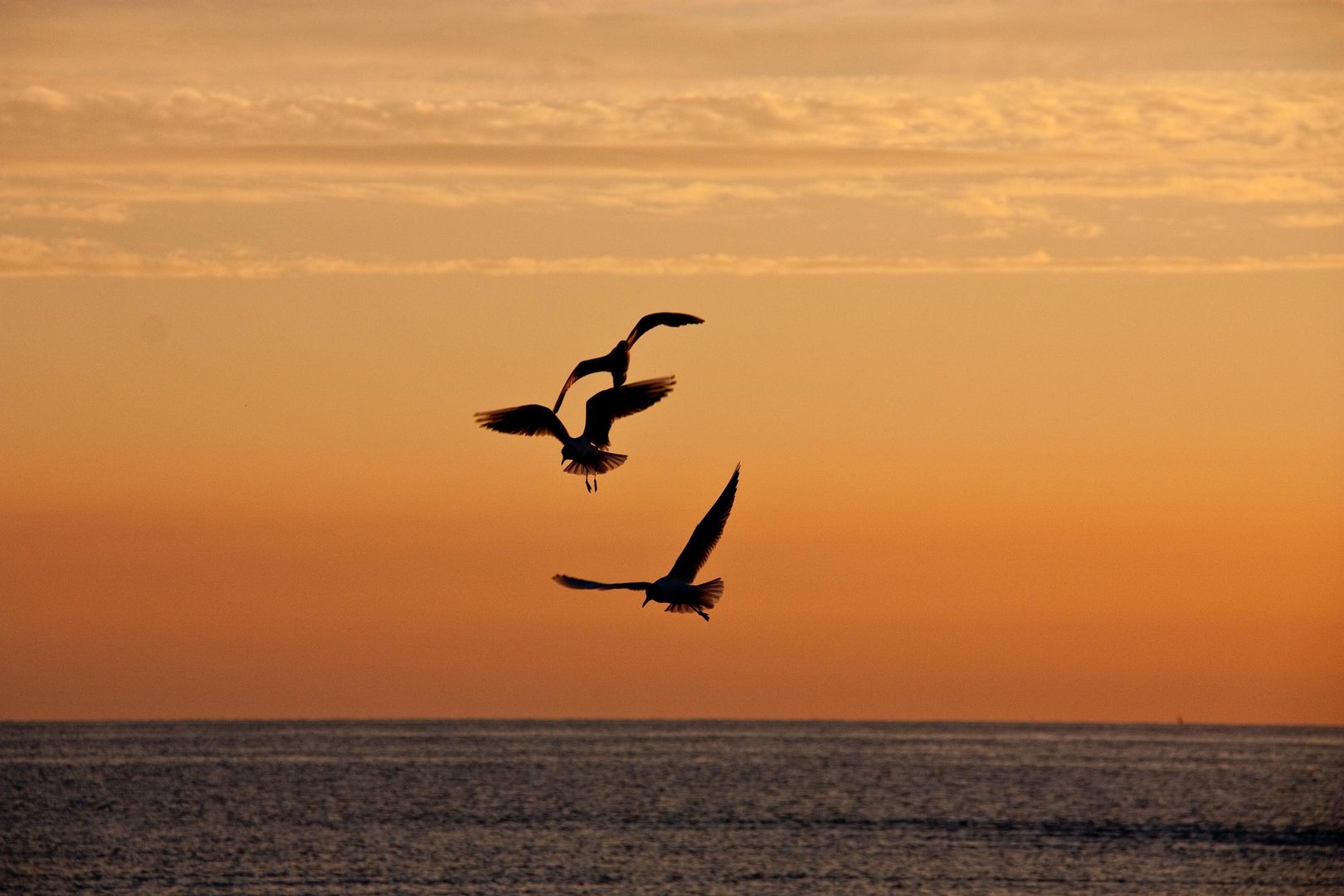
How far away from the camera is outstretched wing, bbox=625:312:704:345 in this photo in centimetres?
2831

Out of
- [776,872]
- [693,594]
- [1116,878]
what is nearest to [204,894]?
[776,872]

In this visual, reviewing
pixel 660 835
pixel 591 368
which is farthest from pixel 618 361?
pixel 660 835

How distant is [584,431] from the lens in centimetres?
2955

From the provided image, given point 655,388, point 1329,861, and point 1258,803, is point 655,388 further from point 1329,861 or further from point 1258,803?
point 1258,803

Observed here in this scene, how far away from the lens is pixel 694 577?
99.8 ft

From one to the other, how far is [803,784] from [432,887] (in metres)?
84.4

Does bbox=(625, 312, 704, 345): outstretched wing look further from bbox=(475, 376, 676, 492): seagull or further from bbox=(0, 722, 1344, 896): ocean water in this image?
bbox=(0, 722, 1344, 896): ocean water

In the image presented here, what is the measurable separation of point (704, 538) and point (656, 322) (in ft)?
11.6

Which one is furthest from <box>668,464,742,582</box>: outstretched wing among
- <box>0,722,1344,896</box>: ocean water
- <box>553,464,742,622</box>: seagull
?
<box>0,722,1344,896</box>: ocean water

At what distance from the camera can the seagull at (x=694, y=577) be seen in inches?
1158

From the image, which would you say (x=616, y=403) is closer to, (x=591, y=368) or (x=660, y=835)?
(x=591, y=368)

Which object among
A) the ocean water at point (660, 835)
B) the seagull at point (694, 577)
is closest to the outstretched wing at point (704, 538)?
the seagull at point (694, 577)

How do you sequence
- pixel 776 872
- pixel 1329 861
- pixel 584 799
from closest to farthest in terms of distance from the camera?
pixel 776 872
pixel 1329 861
pixel 584 799

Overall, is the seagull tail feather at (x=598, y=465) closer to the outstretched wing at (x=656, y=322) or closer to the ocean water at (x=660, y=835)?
the outstretched wing at (x=656, y=322)
